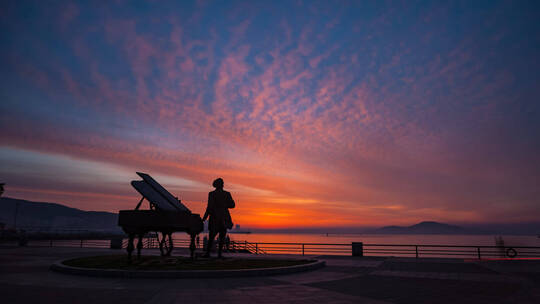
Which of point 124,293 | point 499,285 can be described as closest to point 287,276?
point 124,293

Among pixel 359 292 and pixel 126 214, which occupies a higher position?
pixel 126 214

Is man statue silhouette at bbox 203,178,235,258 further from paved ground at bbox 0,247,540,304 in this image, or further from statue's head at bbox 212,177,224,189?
paved ground at bbox 0,247,540,304

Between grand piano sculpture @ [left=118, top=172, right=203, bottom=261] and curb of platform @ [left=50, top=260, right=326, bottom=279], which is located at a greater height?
grand piano sculpture @ [left=118, top=172, right=203, bottom=261]

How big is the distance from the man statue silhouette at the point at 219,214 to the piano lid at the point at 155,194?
1468 millimetres

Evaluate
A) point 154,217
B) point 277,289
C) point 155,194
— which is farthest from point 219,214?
point 277,289

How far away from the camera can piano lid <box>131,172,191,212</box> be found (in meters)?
14.0

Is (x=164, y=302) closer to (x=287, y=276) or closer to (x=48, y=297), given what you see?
(x=48, y=297)

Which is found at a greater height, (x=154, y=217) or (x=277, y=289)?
(x=154, y=217)

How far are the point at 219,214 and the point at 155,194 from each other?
9.70ft

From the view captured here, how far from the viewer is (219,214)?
50.8 feet

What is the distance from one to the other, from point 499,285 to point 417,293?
3.37 meters

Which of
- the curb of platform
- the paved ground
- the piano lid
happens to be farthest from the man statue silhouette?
the paved ground

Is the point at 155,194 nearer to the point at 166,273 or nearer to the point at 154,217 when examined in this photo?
the point at 154,217

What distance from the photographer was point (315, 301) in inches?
298
